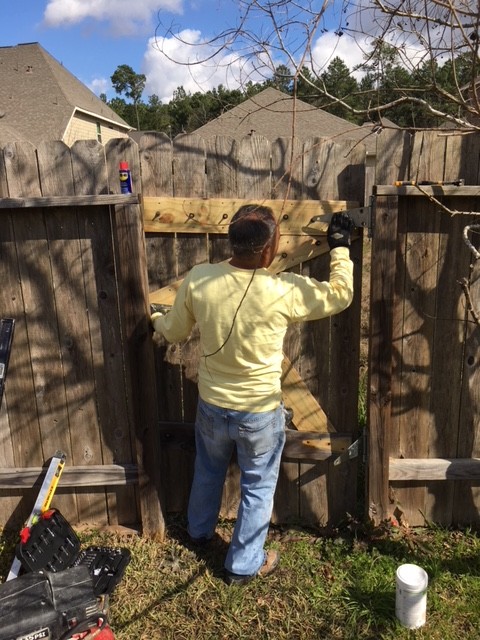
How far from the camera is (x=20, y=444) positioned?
3395 mm

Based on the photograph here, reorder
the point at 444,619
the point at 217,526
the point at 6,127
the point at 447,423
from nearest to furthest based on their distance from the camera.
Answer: the point at 444,619, the point at 447,423, the point at 217,526, the point at 6,127

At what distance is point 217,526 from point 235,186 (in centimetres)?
206

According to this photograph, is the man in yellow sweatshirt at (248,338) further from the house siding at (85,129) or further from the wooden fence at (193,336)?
the house siding at (85,129)

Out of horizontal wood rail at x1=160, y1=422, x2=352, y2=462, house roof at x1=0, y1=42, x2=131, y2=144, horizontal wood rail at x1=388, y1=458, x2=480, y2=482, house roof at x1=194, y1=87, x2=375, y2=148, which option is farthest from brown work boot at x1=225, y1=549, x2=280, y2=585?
house roof at x1=0, y1=42, x2=131, y2=144

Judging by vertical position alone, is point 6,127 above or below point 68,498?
above

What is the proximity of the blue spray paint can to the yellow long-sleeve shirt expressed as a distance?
0.62 m

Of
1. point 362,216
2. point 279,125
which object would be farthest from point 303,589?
point 279,125

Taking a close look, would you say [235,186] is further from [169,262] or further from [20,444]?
[20,444]

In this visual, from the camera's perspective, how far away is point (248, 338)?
2.64m

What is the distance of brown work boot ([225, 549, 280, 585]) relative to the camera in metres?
2.96

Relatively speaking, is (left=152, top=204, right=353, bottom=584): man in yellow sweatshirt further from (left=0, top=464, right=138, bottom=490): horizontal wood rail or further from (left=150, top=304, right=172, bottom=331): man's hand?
(left=0, top=464, right=138, bottom=490): horizontal wood rail

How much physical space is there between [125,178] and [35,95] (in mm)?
15079

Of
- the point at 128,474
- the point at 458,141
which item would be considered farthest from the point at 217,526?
the point at 458,141

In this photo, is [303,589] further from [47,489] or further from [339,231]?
[339,231]
